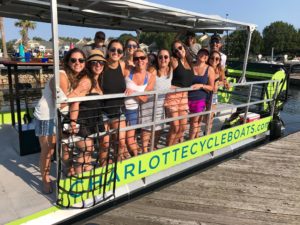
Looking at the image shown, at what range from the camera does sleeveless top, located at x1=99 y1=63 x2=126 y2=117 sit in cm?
322

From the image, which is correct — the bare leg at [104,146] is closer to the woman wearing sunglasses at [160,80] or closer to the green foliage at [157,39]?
the woman wearing sunglasses at [160,80]

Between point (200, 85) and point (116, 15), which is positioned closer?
point (200, 85)

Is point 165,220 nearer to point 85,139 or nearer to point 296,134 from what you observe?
point 85,139

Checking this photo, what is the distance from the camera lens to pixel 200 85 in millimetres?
4086

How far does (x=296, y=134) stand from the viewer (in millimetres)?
6988

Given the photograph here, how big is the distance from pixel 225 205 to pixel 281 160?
222 cm

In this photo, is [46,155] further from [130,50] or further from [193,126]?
[193,126]

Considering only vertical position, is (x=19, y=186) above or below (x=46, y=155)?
below

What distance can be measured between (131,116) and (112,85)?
546 millimetres

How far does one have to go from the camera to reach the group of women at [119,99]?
2.97m

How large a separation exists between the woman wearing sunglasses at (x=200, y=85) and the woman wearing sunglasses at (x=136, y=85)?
2.61 ft

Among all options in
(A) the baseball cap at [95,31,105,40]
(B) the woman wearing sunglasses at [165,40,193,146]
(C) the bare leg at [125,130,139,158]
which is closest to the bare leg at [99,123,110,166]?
(C) the bare leg at [125,130,139,158]

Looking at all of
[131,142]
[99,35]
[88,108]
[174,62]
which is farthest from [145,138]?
[99,35]

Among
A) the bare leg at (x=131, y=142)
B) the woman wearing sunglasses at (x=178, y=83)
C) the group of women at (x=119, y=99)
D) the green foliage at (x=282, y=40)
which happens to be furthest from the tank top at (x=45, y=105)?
the green foliage at (x=282, y=40)
